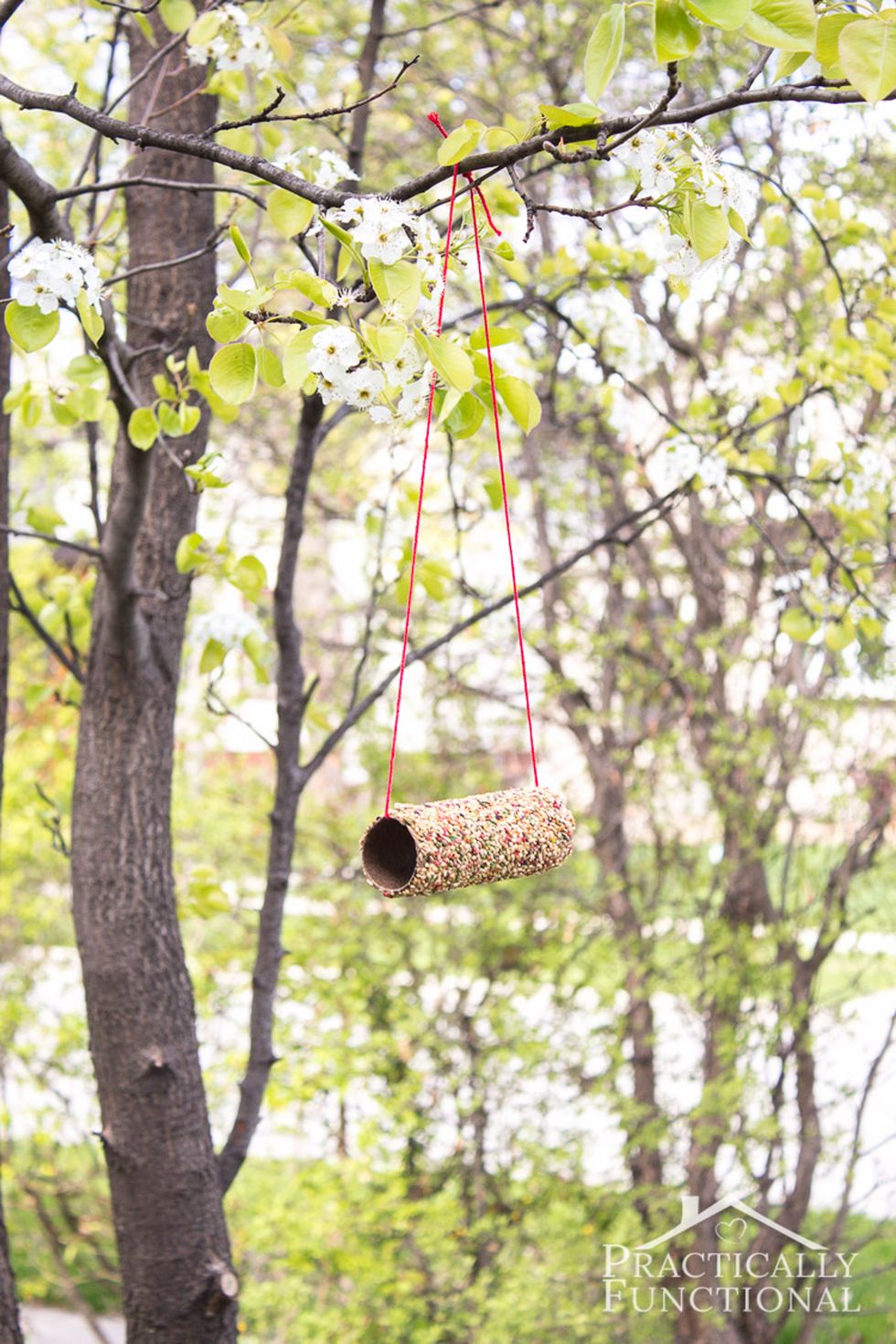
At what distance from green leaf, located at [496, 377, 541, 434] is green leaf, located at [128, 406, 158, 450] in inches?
19.6

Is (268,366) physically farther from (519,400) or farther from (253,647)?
(253,647)

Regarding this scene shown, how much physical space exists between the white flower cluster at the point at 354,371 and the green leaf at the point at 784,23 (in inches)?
14.4

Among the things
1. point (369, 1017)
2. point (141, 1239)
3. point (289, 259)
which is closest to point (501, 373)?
point (141, 1239)

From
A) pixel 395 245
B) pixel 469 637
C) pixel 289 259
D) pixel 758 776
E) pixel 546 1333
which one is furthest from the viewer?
pixel 289 259

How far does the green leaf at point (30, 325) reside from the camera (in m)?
1.18

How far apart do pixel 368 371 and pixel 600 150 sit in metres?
0.27

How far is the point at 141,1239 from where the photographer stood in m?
1.79

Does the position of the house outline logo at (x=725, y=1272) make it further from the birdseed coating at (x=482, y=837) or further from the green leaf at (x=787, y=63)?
the green leaf at (x=787, y=63)

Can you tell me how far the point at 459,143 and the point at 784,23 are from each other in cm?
27

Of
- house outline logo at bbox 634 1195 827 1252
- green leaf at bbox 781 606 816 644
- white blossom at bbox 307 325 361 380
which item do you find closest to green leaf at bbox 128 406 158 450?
white blossom at bbox 307 325 361 380

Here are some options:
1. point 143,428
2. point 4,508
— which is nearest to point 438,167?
point 143,428

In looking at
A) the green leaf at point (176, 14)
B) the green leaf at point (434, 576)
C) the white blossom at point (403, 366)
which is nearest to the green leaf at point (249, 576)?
the green leaf at point (434, 576)

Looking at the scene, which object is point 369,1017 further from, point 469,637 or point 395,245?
point 395,245

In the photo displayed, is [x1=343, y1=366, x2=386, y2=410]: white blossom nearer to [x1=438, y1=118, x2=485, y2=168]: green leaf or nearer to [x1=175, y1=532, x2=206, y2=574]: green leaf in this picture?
[x1=438, y1=118, x2=485, y2=168]: green leaf
